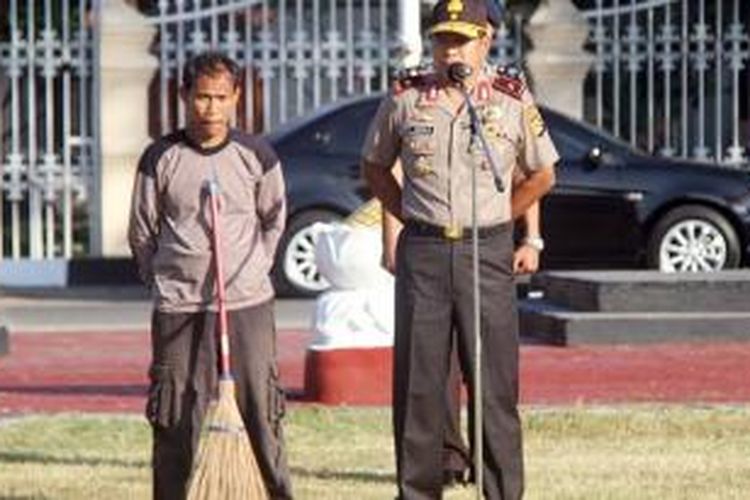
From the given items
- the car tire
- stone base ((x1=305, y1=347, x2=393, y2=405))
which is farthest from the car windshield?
stone base ((x1=305, y1=347, x2=393, y2=405))

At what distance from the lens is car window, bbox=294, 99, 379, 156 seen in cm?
2236

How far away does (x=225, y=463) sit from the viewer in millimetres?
9562

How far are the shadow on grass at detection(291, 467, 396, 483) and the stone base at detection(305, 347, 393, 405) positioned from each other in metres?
2.04

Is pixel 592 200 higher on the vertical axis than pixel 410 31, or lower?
lower

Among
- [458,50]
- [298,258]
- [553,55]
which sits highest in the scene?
[553,55]

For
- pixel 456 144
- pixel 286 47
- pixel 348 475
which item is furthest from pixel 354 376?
pixel 286 47

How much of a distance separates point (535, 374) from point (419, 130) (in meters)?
6.30

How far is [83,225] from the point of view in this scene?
25.6 m

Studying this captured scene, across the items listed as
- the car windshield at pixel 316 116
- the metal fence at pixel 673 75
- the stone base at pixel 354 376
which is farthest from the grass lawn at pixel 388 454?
the metal fence at pixel 673 75

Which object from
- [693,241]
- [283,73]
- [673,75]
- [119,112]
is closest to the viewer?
[693,241]

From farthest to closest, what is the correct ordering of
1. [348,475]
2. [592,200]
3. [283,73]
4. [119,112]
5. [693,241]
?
1. [283,73]
2. [119,112]
3. [693,241]
4. [592,200]
5. [348,475]

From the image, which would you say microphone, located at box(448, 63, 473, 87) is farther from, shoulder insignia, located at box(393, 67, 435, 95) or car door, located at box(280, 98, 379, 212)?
car door, located at box(280, 98, 379, 212)

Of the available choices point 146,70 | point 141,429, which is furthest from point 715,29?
point 141,429

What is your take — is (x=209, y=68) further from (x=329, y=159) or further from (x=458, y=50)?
(x=329, y=159)
